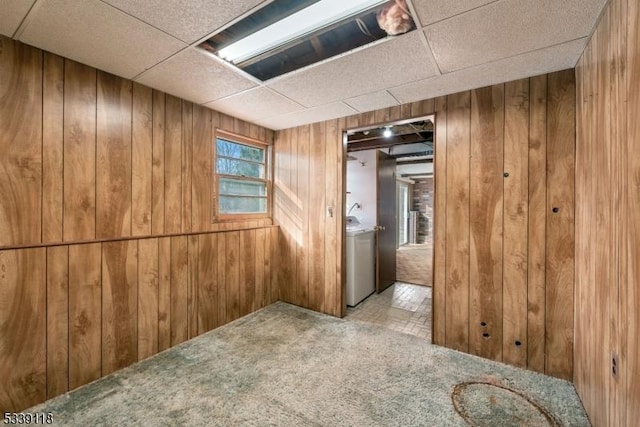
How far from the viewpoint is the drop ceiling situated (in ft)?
4.58

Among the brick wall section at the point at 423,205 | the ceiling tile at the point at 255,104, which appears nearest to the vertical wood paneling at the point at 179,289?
the ceiling tile at the point at 255,104

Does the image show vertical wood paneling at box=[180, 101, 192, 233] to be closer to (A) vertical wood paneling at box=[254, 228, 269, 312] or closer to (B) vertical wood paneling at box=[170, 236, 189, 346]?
(B) vertical wood paneling at box=[170, 236, 189, 346]

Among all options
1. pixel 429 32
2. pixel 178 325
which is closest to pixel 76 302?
pixel 178 325

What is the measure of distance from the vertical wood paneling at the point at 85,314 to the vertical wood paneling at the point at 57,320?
26mm

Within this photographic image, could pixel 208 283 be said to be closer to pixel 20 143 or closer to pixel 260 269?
pixel 260 269

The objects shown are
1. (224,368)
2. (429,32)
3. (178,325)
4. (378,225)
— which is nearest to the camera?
(429,32)

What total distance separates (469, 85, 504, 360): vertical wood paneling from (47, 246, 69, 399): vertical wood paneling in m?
3.26

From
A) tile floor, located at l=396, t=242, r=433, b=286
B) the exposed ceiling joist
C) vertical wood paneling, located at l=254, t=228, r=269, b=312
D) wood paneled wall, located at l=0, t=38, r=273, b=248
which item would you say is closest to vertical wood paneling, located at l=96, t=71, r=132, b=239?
wood paneled wall, located at l=0, t=38, r=273, b=248

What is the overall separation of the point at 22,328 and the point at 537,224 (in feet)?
12.5

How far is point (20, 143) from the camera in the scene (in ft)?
5.59

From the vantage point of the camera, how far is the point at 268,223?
362 cm

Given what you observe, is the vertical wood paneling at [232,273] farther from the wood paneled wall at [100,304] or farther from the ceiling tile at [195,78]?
the ceiling tile at [195,78]

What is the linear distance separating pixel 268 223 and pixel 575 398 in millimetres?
3292

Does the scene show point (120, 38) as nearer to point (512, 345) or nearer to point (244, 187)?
point (244, 187)
